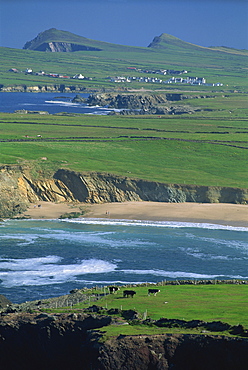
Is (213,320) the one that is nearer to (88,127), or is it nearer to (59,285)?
(59,285)

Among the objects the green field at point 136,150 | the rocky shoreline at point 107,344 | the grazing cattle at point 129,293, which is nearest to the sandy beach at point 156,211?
the green field at point 136,150

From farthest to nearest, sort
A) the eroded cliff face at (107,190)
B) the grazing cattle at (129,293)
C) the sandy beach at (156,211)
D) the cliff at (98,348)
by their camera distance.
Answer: the eroded cliff face at (107,190)
the sandy beach at (156,211)
the grazing cattle at (129,293)
the cliff at (98,348)

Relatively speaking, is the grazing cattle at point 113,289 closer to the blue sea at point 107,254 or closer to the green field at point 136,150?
the blue sea at point 107,254

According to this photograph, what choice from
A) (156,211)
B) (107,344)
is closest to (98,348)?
(107,344)

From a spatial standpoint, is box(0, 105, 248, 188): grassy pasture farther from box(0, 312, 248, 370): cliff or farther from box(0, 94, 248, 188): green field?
box(0, 312, 248, 370): cliff

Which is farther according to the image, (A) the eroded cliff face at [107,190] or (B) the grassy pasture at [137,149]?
(B) the grassy pasture at [137,149]

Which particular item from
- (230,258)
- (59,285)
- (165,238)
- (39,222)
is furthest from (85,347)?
(39,222)
